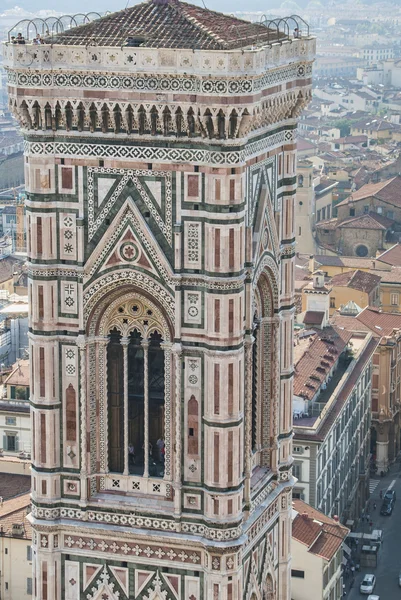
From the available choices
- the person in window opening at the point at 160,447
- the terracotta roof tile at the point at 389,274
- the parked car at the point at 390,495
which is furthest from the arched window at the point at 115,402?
the terracotta roof tile at the point at 389,274

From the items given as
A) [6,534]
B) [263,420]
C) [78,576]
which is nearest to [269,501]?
[263,420]

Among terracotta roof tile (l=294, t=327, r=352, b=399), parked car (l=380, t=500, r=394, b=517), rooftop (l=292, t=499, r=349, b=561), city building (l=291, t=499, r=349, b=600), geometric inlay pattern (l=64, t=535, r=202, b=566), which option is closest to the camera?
geometric inlay pattern (l=64, t=535, r=202, b=566)

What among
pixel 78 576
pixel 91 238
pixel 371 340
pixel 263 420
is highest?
pixel 91 238

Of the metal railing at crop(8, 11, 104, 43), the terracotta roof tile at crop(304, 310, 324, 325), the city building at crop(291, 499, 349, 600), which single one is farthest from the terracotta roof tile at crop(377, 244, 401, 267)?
the metal railing at crop(8, 11, 104, 43)

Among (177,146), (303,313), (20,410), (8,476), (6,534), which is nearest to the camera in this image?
(177,146)

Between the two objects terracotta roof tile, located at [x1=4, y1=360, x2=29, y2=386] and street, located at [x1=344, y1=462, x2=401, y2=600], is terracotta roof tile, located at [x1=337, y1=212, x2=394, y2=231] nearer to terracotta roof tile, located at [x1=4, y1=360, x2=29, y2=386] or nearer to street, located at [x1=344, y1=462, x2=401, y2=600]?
street, located at [x1=344, y1=462, x2=401, y2=600]

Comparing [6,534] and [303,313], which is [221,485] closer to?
[6,534]
